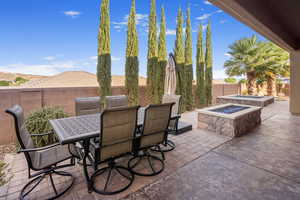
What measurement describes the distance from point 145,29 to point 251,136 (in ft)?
20.6

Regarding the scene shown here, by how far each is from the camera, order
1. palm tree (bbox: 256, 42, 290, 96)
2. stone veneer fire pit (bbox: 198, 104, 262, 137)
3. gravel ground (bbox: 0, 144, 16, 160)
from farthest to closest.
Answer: palm tree (bbox: 256, 42, 290, 96)
stone veneer fire pit (bbox: 198, 104, 262, 137)
gravel ground (bbox: 0, 144, 16, 160)

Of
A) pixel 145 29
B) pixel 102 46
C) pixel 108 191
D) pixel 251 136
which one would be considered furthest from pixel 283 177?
pixel 145 29

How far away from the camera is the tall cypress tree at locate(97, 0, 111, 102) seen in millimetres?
5586

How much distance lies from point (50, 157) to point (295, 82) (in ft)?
30.6

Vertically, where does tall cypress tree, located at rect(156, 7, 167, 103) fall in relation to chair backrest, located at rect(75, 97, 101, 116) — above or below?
above

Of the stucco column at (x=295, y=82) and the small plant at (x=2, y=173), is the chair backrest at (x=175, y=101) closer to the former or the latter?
the small plant at (x=2, y=173)

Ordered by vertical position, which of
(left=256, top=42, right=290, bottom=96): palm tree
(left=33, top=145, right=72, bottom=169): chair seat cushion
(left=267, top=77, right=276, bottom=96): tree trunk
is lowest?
(left=33, top=145, right=72, bottom=169): chair seat cushion

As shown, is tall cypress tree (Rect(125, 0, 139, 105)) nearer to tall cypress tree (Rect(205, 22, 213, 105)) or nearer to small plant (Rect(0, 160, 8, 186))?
small plant (Rect(0, 160, 8, 186))

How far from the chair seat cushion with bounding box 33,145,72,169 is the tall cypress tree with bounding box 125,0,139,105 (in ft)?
14.2

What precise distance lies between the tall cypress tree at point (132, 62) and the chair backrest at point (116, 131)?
4476 mm

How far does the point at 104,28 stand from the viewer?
18.4 ft

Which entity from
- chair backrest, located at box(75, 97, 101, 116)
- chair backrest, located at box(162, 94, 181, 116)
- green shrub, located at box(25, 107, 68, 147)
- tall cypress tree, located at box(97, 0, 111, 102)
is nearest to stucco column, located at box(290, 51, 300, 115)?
chair backrest, located at box(162, 94, 181, 116)

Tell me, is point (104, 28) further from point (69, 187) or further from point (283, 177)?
point (283, 177)

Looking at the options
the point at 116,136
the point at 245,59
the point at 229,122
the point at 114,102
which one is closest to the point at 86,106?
the point at 114,102
